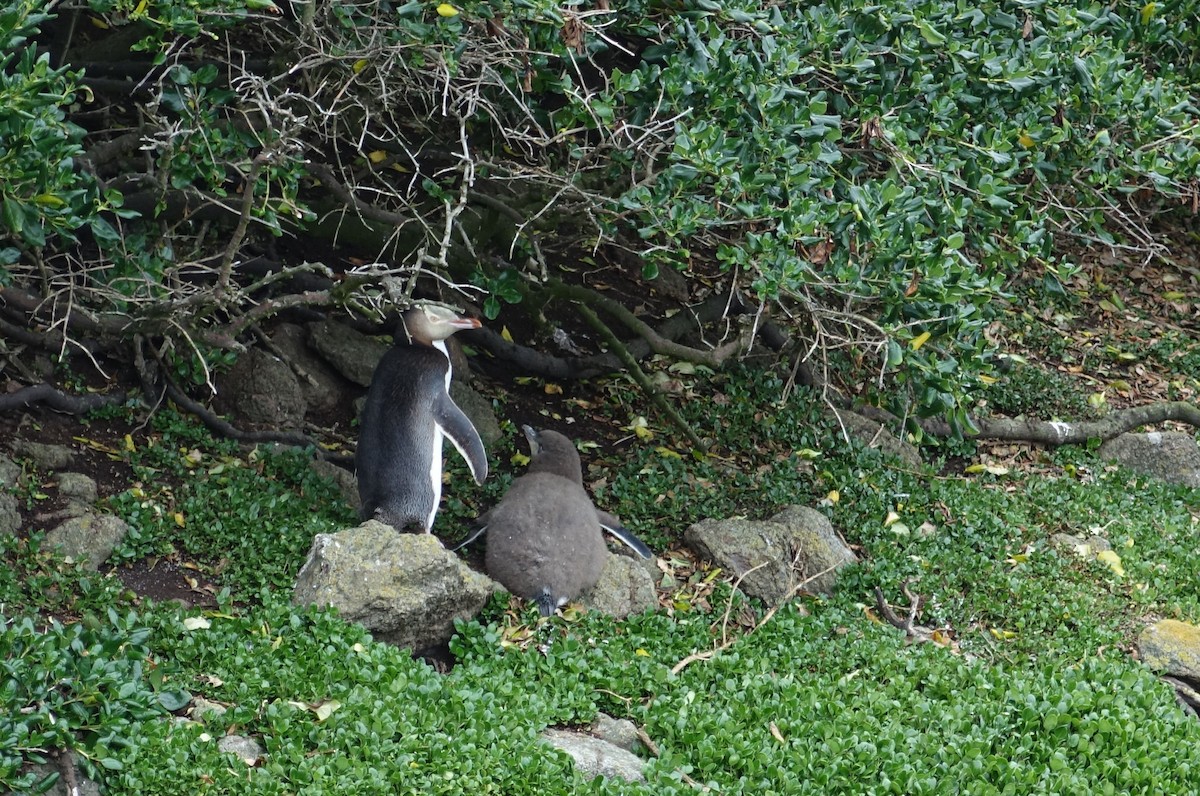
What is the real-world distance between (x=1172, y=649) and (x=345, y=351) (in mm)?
4694

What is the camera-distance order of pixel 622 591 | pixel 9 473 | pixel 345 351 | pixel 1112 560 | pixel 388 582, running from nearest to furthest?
pixel 388 582, pixel 9 473, pixel 622 591, pixel 1112 560, pixel 345 351

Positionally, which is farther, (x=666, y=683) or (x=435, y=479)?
(x=435, y=479)

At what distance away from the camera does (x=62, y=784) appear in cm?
417

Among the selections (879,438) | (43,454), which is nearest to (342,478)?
(43,454)

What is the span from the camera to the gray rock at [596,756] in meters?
4.67

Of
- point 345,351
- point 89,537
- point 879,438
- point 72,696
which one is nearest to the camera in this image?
point 72,696

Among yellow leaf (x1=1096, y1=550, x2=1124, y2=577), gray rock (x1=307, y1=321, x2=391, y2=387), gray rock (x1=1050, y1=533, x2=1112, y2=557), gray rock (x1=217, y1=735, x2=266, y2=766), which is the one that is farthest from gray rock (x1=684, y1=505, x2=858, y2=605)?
gray rock (x1=217, y1=735, x2=266, y2=766)

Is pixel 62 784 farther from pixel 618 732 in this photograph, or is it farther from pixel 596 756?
pixel 618 732

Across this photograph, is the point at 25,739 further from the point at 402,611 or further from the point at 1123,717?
the point at 1123,717

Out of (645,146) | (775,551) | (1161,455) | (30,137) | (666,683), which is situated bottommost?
(1161,455)

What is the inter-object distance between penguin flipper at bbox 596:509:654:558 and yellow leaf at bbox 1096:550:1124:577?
2.48 meters

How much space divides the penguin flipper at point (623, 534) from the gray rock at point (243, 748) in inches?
96.5

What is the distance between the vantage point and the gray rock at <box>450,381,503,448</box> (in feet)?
24.5

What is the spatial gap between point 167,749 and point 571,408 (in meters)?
4.26
